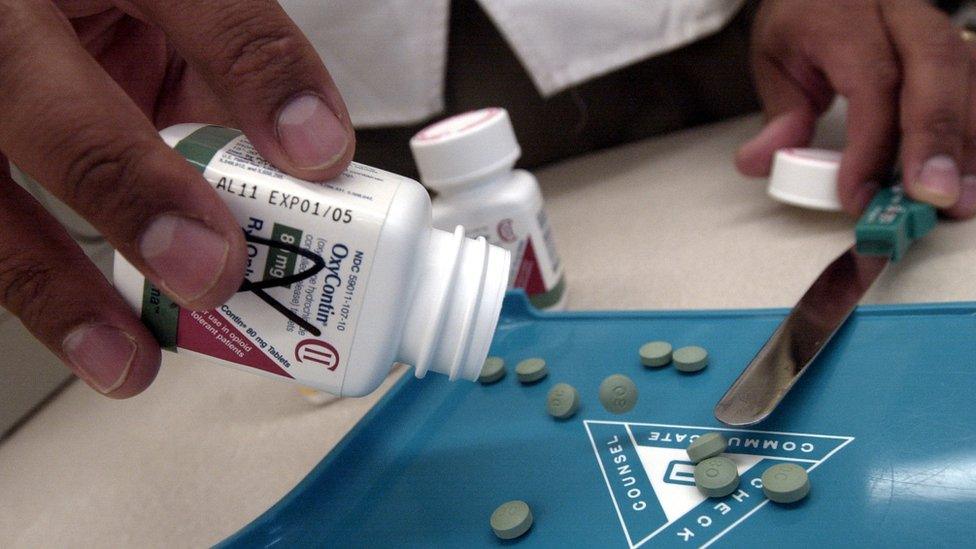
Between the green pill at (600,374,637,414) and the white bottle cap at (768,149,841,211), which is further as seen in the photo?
the white bottle cap at (768,149,841,211)

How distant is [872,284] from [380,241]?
309mm

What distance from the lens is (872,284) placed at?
1.49ft

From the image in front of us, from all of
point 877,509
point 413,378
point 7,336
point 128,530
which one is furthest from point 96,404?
point 877,509

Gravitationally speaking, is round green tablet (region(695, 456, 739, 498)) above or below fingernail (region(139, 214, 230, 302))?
below

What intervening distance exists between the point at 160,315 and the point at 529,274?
0.26 m

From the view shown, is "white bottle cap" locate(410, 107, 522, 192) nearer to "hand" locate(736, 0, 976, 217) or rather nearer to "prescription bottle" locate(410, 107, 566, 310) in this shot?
"prescription bottle" locate(410, 107, 566, 310)

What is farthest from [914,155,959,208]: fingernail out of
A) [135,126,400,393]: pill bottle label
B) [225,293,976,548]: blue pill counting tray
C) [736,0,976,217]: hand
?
[135,126,400,393]: pill bottle label

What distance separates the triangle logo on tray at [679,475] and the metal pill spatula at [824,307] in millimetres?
15

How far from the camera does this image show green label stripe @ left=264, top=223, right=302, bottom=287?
0.29 m

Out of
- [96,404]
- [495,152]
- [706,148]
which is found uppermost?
[495,152]

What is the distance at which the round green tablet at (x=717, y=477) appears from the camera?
32cm

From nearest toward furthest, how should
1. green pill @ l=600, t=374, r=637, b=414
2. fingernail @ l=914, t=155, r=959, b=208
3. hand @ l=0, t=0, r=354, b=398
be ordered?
hand @ l=0, t=0, r=354, b=398, green pill @ l=600, t=374, r=637, b=414, fingernail @ l=914, t=155, r=959, b=208

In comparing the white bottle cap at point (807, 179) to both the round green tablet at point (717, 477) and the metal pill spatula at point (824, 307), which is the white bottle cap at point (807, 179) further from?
the round green tablet at point (717, 477)

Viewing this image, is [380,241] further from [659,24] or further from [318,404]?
[659,24]
